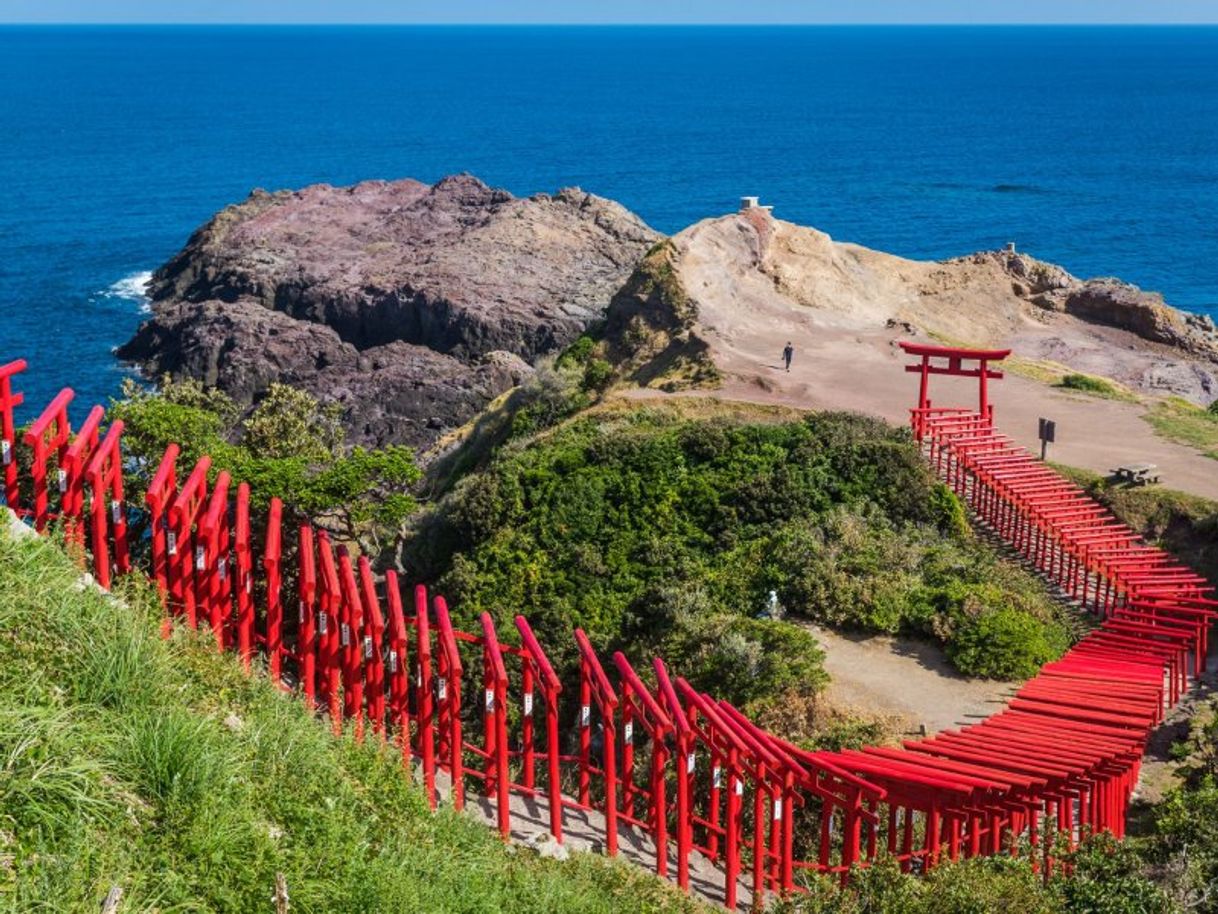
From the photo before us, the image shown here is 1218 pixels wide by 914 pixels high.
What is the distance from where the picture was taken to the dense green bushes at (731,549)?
909 inches

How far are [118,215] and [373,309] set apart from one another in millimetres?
48585

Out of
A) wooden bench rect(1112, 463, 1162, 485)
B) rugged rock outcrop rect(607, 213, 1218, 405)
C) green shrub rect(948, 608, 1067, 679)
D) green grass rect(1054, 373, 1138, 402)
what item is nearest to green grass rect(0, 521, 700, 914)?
green shrub rect(948, 608, 1067, 679)

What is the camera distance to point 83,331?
74562 mm

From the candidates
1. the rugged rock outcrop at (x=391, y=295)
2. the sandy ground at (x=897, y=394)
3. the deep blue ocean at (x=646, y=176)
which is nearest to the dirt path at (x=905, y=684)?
the sandy ground at (x=897, y=394)

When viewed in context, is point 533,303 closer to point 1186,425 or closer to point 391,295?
point 391,295

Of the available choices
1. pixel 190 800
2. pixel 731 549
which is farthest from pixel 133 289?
pixel 190 800

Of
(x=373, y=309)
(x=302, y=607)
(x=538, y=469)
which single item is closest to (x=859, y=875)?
(x=302, y=607)

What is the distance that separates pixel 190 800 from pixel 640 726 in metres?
9.35

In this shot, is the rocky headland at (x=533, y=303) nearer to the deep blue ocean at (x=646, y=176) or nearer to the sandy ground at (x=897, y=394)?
the sandy ground at (x=897, y=394)

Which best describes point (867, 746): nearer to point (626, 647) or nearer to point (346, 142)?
point (626, 647)

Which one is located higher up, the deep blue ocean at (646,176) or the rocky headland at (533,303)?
the deep blue ocean at (646,176)

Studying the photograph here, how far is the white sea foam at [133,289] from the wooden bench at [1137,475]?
2460 inches

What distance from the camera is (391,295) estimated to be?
71.1m

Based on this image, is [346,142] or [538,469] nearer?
[538,469]
